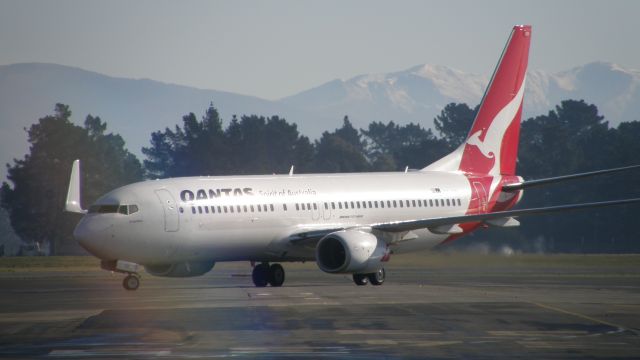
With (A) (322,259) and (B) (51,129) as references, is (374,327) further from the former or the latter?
(B) (51,129)

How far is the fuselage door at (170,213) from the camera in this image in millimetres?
39875

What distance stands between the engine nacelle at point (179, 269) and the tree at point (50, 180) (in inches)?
2951

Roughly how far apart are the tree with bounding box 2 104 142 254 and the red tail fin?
2743 inches

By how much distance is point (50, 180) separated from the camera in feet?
399

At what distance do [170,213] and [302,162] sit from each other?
4290 inches

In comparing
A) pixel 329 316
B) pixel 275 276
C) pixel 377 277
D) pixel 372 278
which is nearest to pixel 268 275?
pixel 275 276

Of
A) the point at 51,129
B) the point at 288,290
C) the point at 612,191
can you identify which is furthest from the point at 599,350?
the point at 51,129

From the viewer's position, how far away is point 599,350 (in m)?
22.6

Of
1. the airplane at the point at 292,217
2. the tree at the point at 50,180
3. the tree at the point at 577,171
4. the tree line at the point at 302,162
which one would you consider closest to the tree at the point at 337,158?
the tree line at the point at 302,162

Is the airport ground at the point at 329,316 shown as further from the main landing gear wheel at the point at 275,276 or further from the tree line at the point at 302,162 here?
the tree line at the point at 302,162

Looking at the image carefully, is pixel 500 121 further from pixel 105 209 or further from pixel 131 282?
pixel 105 209

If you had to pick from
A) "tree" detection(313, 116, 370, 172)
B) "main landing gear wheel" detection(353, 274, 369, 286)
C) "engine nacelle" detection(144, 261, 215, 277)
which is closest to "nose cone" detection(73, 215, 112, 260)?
"engine nacelle" detection(144, 261, 215, 277)

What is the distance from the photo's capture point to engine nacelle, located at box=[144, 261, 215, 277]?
136 ft

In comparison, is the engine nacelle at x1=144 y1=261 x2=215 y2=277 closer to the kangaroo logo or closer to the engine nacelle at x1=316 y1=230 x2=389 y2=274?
the engine nacelle at x1=316 y1=230 x2=389 y2=274
